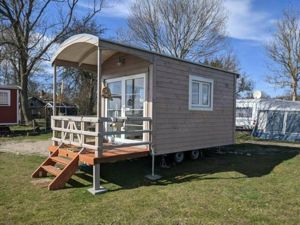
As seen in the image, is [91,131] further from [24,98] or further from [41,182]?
[24,98]

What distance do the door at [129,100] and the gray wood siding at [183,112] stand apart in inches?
21.0

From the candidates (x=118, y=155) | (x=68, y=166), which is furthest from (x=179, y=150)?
(x=68, y=166)

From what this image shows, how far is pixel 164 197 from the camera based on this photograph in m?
5.09

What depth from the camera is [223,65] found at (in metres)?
27.6

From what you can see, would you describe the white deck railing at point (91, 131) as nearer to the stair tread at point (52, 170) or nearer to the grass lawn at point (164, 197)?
the stair tread at point (52, 170)

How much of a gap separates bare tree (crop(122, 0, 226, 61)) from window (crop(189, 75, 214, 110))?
14119 millimetres

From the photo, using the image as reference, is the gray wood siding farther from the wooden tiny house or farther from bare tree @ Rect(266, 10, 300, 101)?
bare tree @ Rect(266, 10, 300, 101)

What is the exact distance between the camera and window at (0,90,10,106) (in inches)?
664

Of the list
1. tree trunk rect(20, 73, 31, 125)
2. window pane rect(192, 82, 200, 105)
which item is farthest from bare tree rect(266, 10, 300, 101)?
tree trunk rect(20, 73, 31, 125)

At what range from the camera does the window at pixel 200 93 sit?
8102 millimetres

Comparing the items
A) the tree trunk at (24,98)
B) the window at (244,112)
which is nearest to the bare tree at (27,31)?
the tree trunk at (24,98)

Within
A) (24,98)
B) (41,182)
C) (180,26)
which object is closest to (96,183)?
(41,182)

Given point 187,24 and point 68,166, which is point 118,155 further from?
point 187,24

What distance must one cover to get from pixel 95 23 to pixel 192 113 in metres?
17.0
